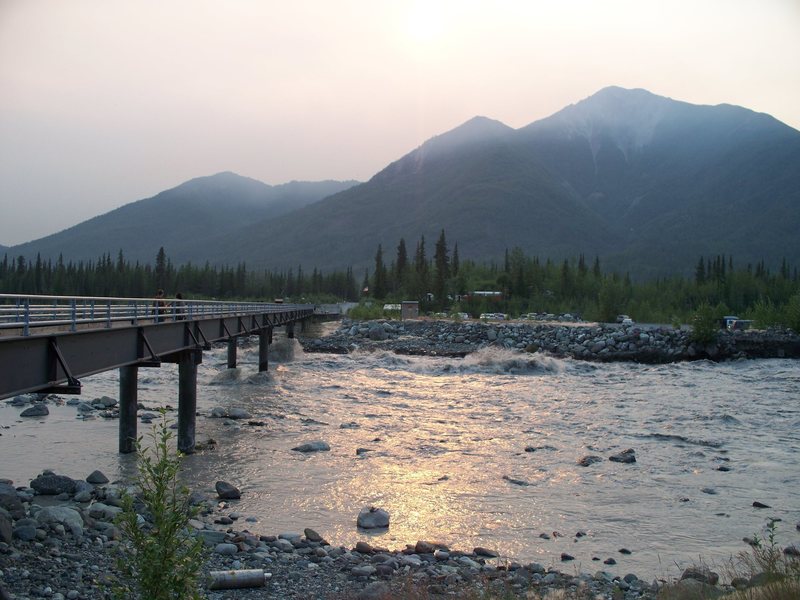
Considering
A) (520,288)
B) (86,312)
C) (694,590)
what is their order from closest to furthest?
(694,590) < (86,312) < (520,288)

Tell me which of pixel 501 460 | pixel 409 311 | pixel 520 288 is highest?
pixel 520 288

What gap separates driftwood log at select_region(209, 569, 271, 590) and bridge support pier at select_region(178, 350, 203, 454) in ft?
39.6

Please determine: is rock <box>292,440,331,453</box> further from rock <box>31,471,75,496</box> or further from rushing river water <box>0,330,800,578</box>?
rock <box>31,471,75,496</box>

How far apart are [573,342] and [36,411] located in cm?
4849

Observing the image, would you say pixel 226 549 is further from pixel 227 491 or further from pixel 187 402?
pixel 187 402

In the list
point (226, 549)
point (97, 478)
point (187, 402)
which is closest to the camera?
point (226, 549)

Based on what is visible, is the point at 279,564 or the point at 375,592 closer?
the point at 375,592

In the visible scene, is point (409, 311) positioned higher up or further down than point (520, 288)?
further down

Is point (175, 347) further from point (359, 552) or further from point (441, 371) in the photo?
point (441, 371)

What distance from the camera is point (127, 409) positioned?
2227 cm

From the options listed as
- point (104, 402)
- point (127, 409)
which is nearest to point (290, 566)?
point (127, 409)

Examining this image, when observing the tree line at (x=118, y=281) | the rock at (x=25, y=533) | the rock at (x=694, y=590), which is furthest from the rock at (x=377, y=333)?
the rock at (x=694, y=590)

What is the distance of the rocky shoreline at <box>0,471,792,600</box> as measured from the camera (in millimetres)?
10641

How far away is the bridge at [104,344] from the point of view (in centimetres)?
1415
